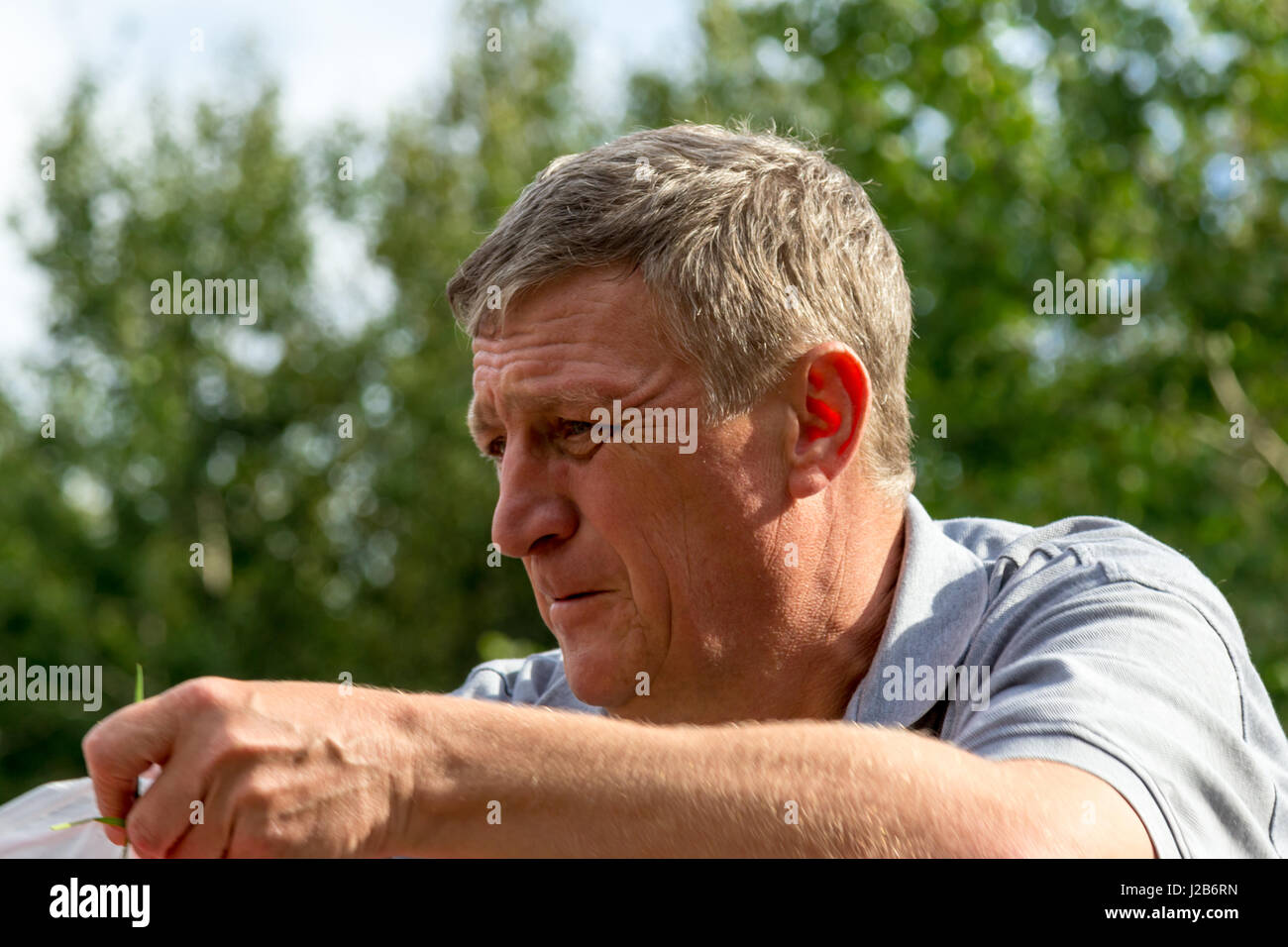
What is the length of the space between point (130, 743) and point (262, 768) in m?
0.15

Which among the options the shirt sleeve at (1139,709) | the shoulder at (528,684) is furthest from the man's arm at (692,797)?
the shoulder at (528,684)

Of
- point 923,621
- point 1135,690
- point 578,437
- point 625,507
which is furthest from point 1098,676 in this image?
point 578,437

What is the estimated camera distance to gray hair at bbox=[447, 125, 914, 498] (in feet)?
8.56

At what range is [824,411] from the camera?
2727mm

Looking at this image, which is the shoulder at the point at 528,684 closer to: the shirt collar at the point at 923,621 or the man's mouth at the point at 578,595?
the man's mouth at the point at 578,595

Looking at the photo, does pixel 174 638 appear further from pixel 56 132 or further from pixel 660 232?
pixel 660 232

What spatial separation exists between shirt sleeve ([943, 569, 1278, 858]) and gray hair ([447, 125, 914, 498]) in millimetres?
695

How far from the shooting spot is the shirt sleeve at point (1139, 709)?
1.75 m

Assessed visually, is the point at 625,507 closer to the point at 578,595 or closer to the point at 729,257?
the point at 578,595

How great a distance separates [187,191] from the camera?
27.0 metres

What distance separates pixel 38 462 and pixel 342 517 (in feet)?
18.7

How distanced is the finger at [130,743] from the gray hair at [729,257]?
1.33 m

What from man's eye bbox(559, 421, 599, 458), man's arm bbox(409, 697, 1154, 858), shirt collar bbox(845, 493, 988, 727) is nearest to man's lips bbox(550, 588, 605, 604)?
man's eye bbox(559, 421, 599, 458)
